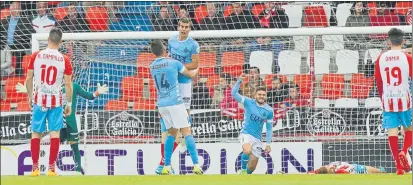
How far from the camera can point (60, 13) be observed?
20.0 m

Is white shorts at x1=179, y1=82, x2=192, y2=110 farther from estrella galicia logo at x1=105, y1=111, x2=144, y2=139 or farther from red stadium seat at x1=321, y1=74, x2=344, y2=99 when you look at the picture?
red stadium seat at x1=321, y1=74, x2=344, y2=99

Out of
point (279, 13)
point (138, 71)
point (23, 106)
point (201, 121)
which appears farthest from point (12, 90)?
point (279, 13)

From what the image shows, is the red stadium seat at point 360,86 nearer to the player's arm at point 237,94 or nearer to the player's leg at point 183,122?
the player's arm at point 237,94

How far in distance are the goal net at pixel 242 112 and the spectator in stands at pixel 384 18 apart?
920mm

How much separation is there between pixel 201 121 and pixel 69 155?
2.31 meters

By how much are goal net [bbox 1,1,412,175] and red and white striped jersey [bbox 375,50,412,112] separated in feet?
11.9

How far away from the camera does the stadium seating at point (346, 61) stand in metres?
18.5

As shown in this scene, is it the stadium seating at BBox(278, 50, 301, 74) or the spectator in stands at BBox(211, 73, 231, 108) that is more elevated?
the stadium seating at BBox(278, 50, 301, 74)

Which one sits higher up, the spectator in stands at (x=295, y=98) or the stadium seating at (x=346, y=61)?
the stadium seating at (x=346, y=61)

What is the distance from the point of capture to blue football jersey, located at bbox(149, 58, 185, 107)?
14.5m

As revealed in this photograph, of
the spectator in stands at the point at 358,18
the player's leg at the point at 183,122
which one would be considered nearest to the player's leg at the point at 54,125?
the player's leg at the point at 183,122

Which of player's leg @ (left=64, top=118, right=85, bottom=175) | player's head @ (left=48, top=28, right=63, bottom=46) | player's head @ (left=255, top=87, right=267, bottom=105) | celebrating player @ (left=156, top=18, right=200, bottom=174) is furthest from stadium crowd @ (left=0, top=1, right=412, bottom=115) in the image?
player's head @ (left=48, top=28, right=63, bottom=46)

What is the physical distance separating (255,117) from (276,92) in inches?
53.8

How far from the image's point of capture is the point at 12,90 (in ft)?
64.4
